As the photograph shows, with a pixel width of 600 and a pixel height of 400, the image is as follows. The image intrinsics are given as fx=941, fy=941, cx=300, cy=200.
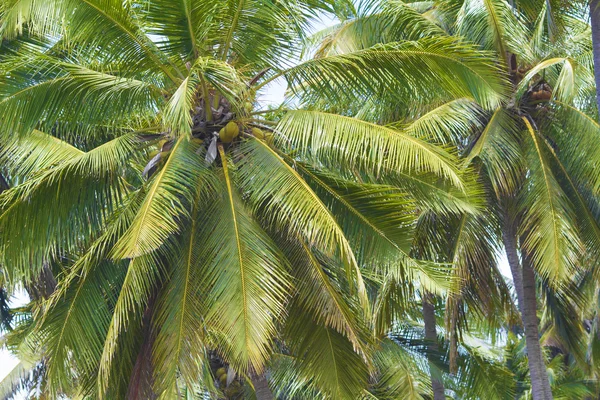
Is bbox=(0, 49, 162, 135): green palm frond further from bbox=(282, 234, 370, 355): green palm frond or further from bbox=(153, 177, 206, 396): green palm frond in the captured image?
bbox=(282, 234, 370, 355): green palm frond

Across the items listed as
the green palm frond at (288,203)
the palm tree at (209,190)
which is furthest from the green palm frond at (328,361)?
the green palm frond at (288,203)

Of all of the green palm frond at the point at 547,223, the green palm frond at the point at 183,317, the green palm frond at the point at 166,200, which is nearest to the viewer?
the green palm frond at the point at 166,200

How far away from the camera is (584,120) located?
1448cm

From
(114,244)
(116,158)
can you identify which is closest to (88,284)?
(114,244)

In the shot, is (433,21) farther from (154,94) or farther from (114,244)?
(114,244)

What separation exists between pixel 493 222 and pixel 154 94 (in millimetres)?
6413

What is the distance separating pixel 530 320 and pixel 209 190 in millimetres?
6838

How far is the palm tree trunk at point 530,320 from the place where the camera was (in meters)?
15.3

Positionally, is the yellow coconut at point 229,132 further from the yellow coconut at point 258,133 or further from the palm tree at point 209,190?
the yellow coconut at point 258,133

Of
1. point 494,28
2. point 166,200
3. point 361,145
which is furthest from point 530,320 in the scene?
point 166,200

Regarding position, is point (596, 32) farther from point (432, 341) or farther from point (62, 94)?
point (432, 341)

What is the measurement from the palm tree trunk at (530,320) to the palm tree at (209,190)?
161 inches

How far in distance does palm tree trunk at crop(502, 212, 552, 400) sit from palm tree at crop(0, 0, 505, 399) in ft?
13.4

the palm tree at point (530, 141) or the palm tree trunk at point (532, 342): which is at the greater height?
the palm tree at point (530, 141)
